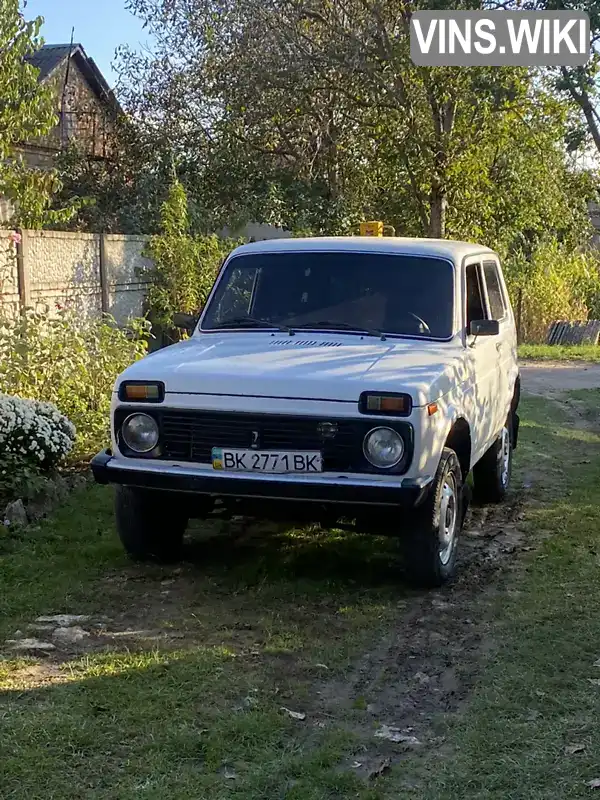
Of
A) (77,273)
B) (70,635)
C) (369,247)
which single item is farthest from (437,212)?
(70,635)

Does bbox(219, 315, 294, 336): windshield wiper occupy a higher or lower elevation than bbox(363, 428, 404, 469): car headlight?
higher

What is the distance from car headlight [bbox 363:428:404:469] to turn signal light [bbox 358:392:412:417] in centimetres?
11

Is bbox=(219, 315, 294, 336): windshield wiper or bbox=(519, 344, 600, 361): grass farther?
bbox=(519, 344, 600, 361): grass

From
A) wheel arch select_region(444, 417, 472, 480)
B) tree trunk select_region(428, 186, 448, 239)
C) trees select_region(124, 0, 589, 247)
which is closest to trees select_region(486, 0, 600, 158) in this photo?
trees select_region(124, 0, 589, 247)

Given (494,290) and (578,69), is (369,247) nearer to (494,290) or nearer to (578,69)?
(494,290)

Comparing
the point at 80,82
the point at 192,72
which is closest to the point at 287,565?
the point at 192,72

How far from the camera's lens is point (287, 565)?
562cm

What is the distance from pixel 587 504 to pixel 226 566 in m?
2.98

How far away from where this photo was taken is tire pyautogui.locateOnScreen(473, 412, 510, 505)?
708 cm

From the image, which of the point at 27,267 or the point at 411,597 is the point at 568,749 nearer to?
the point at 411,597

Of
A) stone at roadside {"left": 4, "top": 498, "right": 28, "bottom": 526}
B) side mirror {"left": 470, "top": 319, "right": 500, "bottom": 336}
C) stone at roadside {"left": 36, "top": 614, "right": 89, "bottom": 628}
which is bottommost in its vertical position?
stone at roadside {"left": 36, "top": 614, "right": 89, "bottom": 628}

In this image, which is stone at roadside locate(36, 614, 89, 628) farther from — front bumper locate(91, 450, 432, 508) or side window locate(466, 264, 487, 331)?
side window locate(466, 264, 487, 331)

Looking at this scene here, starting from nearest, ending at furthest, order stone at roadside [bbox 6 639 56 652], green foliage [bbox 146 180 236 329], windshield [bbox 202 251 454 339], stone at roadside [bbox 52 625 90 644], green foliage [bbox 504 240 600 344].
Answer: stone at roadside [bbox 6 639 56 652] → stone at roadside [bbox 52 625 90 644] → windshield [bbox 202 251 454 339] → green foliage [bbox 146 180 236 329] → green foliage [bbox 504 240 600 344]

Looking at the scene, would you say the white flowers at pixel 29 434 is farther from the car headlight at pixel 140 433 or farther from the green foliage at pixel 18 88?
the green foliage at pixel 18 88
